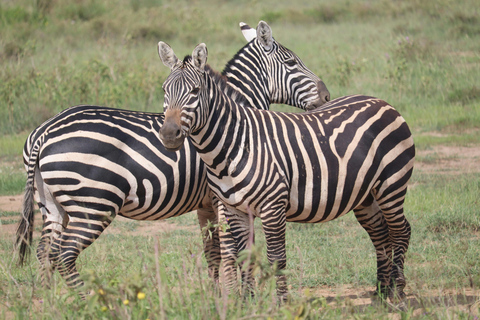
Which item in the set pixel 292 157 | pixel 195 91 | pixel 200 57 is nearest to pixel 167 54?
pixel 200 57

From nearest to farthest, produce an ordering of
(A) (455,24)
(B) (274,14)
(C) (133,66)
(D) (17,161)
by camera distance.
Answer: (D) (17,161) → (C) (133,66) → (A) (455,24) → (B) (274,14)

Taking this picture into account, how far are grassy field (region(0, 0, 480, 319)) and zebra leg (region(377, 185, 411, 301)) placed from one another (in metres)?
0.19

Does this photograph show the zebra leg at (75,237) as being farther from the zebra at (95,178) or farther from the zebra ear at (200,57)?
the zebra ear at (200,57)

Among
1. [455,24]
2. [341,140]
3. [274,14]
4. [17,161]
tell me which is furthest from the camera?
[274,14]

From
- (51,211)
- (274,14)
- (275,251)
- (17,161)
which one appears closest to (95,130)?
(51,211)

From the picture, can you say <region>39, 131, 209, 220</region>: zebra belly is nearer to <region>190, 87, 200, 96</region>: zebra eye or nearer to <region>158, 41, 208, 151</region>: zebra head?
<region>158, 41, 208, 151</region>: zebra head

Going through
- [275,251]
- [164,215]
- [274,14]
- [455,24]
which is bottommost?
[275,251]

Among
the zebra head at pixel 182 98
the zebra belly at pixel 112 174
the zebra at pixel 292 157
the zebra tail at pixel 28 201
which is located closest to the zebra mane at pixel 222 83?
the zebra at pixel 292 157

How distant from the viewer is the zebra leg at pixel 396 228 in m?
4.68

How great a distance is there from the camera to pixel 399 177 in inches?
184

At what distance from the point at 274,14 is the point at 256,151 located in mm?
19960

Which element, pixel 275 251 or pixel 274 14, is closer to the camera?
pixel 275 251

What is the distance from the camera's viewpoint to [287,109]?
457 inches

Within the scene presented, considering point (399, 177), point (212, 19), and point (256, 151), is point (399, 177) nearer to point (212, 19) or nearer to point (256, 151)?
point (256, 151)
